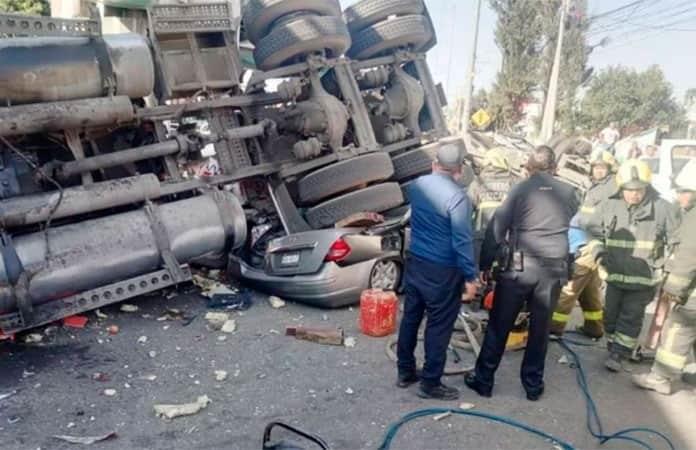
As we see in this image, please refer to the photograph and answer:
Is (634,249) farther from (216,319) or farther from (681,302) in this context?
(216,319)

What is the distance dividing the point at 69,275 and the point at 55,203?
62 cm

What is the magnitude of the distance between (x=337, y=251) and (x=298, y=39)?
2.44 metres

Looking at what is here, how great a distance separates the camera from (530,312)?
149 inches

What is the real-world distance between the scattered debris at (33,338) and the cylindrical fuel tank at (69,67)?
6.08 ft

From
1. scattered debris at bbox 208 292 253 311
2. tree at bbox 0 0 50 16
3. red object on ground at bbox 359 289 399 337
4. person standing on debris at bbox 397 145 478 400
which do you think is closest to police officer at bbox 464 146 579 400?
person standing on debris at bbox 397 145 478 400

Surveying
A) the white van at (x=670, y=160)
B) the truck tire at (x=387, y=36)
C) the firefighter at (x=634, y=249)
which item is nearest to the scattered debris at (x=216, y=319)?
the firefighter at (x=634, y=249)

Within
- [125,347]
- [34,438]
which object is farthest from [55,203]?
[34,438]

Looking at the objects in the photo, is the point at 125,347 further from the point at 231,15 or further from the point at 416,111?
the point at 416,111

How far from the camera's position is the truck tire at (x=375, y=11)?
7.18 meters

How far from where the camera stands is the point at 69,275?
14.9 ft

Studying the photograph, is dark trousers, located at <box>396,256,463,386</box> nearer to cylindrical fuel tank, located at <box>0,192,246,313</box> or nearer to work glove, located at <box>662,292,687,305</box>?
work glove, located at <box>662,292,687,305</box>

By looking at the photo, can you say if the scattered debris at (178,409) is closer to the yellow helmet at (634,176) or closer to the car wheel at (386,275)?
the car wheel at (386,275)

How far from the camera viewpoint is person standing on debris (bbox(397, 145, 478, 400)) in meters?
3.57

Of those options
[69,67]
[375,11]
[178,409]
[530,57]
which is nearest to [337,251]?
[178,409]
